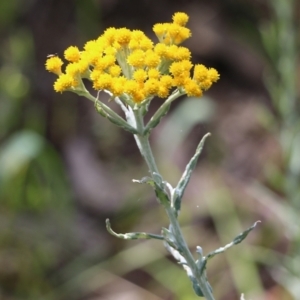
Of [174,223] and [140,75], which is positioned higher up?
[140,75]

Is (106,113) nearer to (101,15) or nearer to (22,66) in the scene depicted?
(22,66)

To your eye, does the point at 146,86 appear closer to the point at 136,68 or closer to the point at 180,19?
the point at 136,68

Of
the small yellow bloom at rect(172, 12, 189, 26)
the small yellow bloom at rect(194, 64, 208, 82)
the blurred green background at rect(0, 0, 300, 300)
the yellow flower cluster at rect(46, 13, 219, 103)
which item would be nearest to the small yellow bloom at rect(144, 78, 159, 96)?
the yellow flower cluster at rect(46, 13, 219, 103)

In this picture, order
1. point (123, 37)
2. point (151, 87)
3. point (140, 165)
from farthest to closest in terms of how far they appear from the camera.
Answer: point (140, 165) → point (123, 37) → point (151, 87)

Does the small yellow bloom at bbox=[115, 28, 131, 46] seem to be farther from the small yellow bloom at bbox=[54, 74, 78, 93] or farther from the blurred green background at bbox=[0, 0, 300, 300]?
the blurred green background at bbox=[0, 0, 300, 300]

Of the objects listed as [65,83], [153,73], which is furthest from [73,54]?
[153,73]

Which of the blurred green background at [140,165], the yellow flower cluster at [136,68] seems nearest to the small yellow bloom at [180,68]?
the yellow flower cluster at [136,68]
